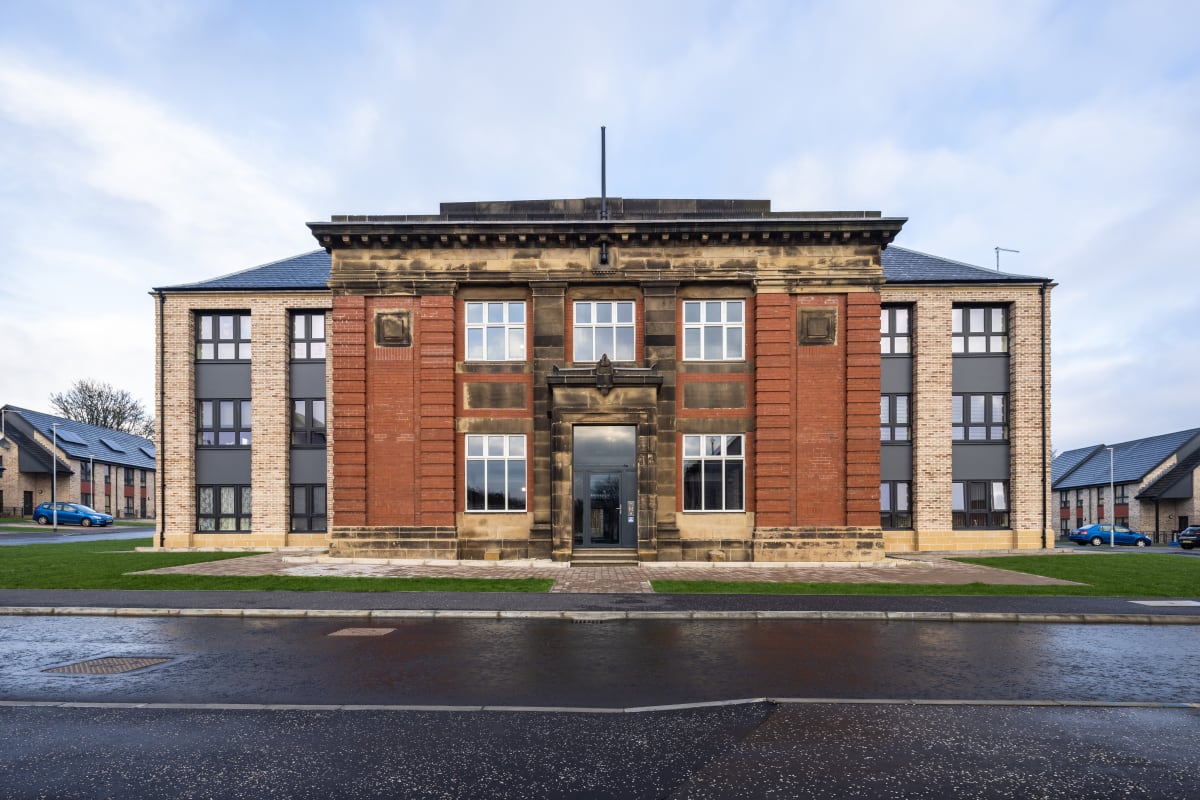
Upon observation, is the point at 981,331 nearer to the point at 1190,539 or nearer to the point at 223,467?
the point at 1190,539

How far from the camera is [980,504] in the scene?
98.7 ft

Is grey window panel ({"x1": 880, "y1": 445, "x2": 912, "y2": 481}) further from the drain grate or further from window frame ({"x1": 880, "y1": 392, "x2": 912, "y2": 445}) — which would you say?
the drain grate

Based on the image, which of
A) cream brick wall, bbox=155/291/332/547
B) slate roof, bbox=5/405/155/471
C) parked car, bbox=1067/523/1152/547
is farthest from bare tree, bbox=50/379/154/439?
parked car, bbox=1067/523/1152/547

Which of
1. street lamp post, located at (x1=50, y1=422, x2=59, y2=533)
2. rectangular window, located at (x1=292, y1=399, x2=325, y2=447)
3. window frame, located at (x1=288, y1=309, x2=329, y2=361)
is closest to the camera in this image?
rectangular window, located at (x1=292, y1=399, x2=325, y2=447)

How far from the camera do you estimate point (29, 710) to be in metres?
7.32

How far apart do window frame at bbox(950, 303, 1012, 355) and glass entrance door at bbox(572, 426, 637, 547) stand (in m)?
17.0

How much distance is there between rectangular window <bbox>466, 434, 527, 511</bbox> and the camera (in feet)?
75.0

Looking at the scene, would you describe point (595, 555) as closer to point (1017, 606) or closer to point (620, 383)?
point (620, 383)

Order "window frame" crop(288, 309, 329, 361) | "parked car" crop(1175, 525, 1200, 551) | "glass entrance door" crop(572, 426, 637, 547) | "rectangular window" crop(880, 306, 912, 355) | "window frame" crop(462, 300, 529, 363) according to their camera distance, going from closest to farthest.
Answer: "glass entrance door" crop(572, 426, 637, 547)
"window frame" crop(462, 300, 529, 363)
"window frame" crop(288, 309, 329, 361)
"rectangular window" crop(880, 306, 912, 355)
"parked car" crop(1175, 525, 1200, 551)

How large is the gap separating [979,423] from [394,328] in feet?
81.0

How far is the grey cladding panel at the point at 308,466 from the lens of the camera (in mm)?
29438

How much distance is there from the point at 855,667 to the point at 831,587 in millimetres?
7395

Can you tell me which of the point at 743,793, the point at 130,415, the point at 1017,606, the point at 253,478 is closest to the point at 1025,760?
the point at 743,793

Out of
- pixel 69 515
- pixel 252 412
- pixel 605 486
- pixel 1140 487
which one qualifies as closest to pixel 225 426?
pixel 252 412
